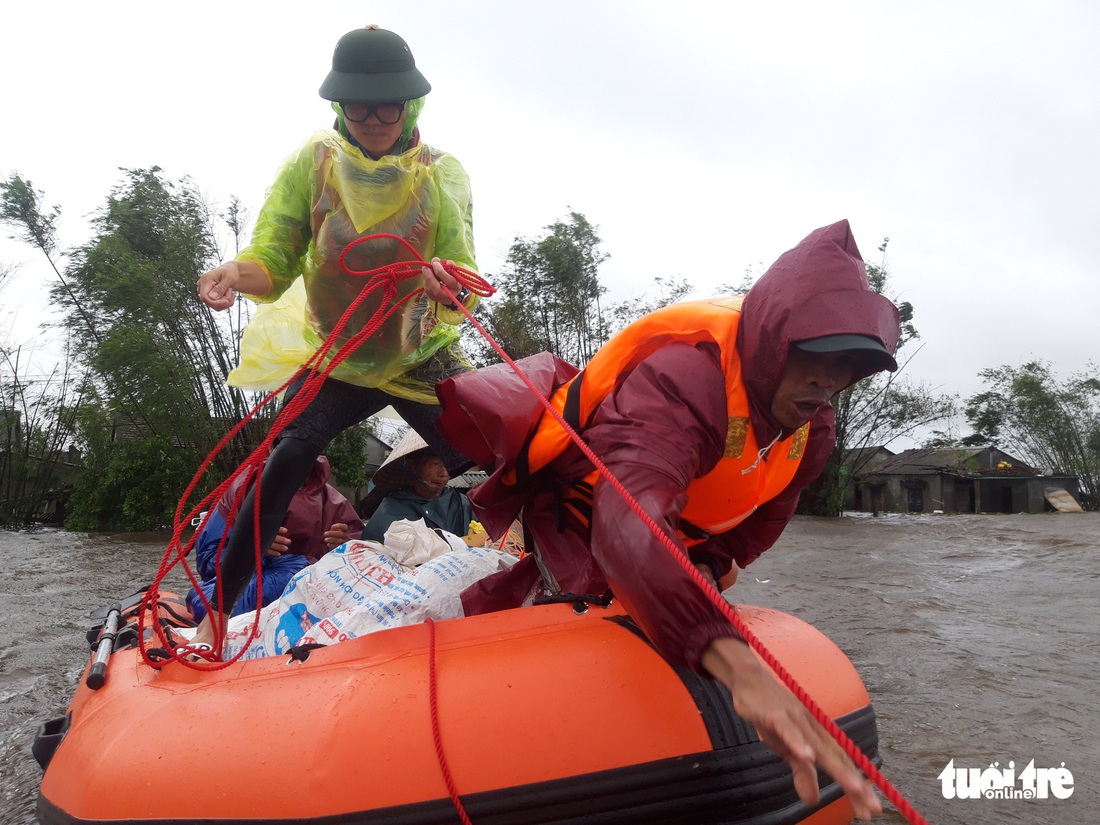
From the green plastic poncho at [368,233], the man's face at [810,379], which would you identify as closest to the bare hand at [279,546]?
the green plastic poncho at [368,233]

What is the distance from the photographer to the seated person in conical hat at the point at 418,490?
355 centimetres

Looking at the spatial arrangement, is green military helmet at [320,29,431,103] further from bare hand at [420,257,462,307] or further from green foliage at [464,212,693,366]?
green foliage at [464,212,693,366]

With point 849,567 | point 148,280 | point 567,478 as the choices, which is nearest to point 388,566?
point 567,478

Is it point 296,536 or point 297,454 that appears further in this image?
point 296,536

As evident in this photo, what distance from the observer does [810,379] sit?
1.52m

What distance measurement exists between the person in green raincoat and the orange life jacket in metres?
0.57

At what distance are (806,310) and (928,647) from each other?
2920 mm

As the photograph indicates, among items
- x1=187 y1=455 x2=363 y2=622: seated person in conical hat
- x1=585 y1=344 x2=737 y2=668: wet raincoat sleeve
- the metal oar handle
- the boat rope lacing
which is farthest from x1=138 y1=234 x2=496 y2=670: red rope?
x1=187 y1=455 x2=363 y2=622: seated person in conical hat

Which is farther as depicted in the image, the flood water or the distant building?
the distant building

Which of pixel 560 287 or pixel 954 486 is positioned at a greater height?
pixel 560 287

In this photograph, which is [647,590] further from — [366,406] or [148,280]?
[148,280]

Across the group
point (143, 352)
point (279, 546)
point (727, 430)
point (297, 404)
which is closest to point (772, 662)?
point (727, 430)

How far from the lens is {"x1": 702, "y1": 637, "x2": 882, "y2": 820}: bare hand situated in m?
0.88

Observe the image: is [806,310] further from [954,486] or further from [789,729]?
[954,486]
